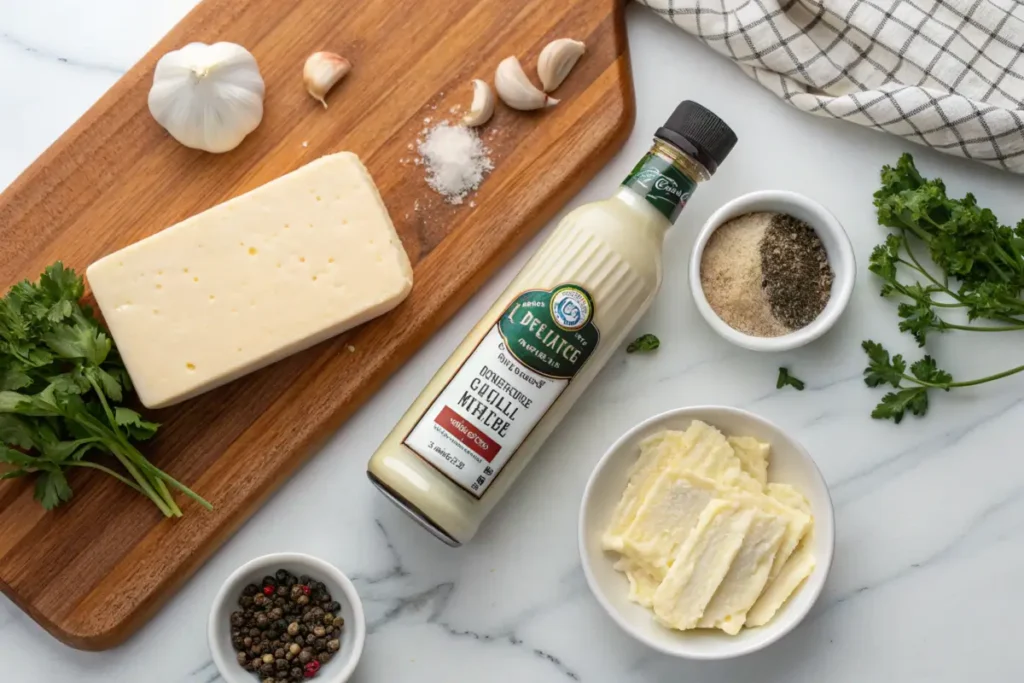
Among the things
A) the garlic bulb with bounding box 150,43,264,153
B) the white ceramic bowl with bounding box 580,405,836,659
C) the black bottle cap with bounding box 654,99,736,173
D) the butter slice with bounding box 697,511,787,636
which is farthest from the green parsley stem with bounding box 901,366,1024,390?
the garlic bulb with bounding box 150,43,264,153

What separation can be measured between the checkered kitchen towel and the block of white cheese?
741mm

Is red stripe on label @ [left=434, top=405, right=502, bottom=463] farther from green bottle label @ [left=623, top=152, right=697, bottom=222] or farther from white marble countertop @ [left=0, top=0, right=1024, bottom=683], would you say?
green bottle label @ [left=623, top=152, right=697, bottom=222]

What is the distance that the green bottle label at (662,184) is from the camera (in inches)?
64.8

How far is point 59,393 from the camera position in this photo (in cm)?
167

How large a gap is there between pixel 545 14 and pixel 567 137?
0.82 ft

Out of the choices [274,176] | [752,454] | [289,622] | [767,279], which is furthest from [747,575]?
[274,176]

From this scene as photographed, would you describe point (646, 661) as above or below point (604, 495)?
below

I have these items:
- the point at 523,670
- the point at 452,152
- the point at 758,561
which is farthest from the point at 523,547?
the point at 452,152

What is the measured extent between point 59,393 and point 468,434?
72 centimetres

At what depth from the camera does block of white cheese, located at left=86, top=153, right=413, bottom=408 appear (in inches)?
68.3

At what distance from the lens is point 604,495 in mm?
1798

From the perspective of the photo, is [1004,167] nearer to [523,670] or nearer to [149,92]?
[523,670]

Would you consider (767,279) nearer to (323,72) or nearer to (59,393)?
(323,72)

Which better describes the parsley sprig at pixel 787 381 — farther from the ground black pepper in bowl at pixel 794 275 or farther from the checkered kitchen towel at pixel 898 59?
the checkered kitchen towel at pixel 898 59
